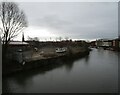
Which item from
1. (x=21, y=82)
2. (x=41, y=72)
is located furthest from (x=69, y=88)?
(x=41, y=72)

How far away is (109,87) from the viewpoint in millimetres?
6273

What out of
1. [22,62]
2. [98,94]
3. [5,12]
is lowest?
[98,94]

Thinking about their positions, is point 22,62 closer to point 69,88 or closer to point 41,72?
point 41,72

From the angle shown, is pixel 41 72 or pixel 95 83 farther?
pixel 41 72

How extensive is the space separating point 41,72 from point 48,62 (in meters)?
1.92

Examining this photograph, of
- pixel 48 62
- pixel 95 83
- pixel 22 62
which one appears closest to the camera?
pixel 95 83

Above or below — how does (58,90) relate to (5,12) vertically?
below

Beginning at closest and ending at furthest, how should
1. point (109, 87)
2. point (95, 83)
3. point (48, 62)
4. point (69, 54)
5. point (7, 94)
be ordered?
point (7, 94) → point (109, 87) → point (95, 83) → point (48, 62) → point (69, 54)

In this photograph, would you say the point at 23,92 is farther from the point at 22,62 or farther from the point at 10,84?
the point at 22,62

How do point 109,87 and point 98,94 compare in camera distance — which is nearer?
point 98,94

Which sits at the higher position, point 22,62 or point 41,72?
point 22,62

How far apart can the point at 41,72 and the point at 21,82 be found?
198 centimetres

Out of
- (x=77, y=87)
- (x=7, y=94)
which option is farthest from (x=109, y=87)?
(x=7, y=94)

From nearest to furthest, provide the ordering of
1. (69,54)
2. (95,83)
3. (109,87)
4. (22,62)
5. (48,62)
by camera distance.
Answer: (109,87) → (95,83) → (22,62) → (48,62) → (69,54)
